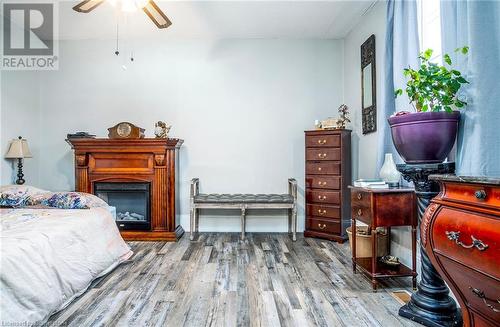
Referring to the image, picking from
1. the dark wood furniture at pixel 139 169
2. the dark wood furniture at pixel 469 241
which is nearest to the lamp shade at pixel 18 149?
the dark wood furniture at pixel 139 169

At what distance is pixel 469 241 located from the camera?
1157 mm

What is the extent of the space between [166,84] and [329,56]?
7.87 feet

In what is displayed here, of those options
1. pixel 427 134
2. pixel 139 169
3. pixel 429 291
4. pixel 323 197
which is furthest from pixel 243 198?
pixel 427 134

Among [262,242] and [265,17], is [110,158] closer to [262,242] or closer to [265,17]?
[262,242]

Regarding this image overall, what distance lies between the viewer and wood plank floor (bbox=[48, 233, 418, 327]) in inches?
73.9

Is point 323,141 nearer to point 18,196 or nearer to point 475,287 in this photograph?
point 475,287

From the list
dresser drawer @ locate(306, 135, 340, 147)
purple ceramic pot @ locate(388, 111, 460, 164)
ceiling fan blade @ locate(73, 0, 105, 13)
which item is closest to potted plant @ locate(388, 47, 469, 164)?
purple ceramic pot @ locate(388, 111, 460, 164)

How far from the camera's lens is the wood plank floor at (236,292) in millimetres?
1876

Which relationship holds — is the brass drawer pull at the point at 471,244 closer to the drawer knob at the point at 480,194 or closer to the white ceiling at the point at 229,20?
the drawer knob at the point at 480,194

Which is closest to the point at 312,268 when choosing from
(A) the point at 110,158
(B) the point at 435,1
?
(B) the point at 435,1

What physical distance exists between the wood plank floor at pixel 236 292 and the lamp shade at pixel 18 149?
76.2 inches

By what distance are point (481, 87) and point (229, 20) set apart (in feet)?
9.82

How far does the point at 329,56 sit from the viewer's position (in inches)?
170

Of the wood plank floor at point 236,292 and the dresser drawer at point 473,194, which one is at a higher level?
the dresser drawer at point 473,194
